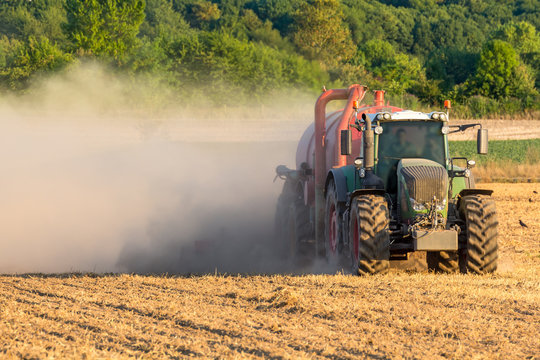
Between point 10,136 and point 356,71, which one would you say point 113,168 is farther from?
point 356,71

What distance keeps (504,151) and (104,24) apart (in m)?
27.8

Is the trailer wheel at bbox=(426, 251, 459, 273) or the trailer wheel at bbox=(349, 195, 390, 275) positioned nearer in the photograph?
the trailer wheel at bbox=(349, 195, 390, 275)

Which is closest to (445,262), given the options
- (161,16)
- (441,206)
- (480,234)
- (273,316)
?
(480,234)

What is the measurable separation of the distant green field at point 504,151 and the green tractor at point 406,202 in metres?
17.9

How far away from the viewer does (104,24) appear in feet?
173

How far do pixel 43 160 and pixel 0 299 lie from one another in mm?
10875

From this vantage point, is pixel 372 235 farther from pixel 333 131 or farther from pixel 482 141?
pixel 333 131

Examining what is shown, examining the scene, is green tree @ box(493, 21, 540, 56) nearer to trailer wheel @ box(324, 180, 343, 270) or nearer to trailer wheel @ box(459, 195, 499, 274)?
trailer wheel @ box(324, 180, 343, 270)

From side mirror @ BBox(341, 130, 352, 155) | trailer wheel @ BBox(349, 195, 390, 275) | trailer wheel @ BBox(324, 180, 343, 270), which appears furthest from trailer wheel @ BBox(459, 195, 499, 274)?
trailer wheel @ BBox(324, 180, 343, 270)

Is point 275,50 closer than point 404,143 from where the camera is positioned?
No

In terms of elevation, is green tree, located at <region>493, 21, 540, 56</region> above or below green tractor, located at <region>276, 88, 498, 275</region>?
above

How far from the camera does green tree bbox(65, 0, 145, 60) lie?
49156 mm

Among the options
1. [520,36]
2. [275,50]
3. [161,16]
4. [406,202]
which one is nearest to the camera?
[406,202]

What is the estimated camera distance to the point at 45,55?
42.6 metres
